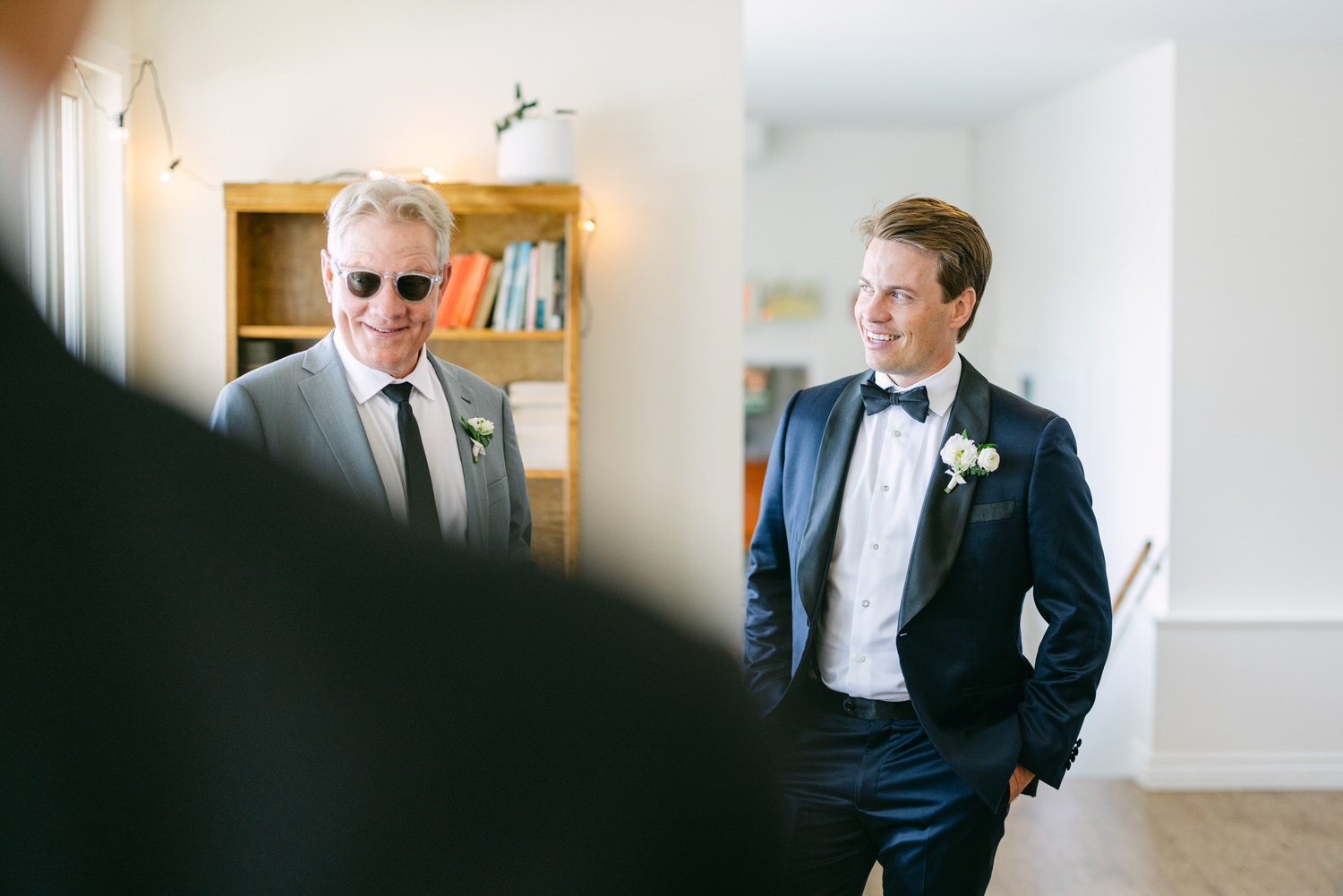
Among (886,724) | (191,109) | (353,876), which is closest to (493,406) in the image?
(886,724)

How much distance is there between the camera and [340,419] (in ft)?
2.15

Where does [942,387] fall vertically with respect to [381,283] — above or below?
→ below

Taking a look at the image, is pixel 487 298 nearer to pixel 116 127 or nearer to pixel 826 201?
pixel 116 127

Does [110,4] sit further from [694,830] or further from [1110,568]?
[1110,568]

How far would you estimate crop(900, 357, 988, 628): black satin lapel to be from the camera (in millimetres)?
1729

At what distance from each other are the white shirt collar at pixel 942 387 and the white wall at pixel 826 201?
500 centimetres

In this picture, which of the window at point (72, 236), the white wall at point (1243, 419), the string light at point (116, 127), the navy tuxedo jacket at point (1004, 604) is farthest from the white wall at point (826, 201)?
the window at point (72, 236)

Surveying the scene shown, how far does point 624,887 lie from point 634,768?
21mm

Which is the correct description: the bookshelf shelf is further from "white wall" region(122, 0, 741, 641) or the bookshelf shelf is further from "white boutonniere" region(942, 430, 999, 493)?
"white boutonniere" region(942, 430, 999, 493)

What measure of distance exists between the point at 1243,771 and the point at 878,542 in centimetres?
328

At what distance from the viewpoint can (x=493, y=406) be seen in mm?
1811

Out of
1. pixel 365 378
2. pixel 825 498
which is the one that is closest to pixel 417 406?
pixel 365 378

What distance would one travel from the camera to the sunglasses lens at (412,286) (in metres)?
1.59

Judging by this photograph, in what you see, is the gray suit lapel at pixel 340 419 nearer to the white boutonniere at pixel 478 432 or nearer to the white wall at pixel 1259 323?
the white boutonniere at pixel 478 432
